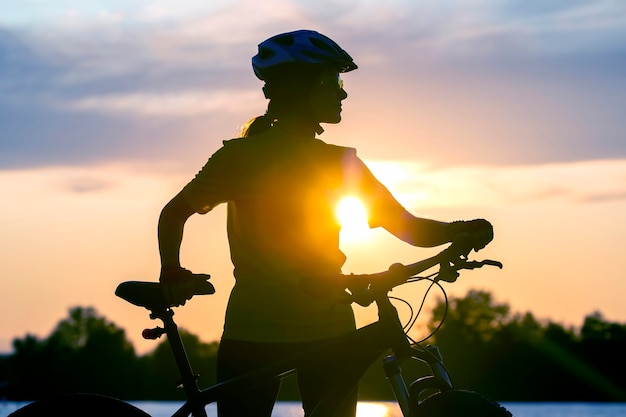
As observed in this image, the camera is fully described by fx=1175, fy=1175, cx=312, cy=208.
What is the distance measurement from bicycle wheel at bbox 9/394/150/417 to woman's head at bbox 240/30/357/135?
1.39m

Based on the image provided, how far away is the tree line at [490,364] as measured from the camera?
8744cm

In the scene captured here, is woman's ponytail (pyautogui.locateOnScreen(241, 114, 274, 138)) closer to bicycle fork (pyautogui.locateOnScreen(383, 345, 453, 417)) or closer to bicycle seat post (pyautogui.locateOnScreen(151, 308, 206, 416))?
bicycle seat post (pyautogui.locateOnScreen(151, 308, 206, 416))

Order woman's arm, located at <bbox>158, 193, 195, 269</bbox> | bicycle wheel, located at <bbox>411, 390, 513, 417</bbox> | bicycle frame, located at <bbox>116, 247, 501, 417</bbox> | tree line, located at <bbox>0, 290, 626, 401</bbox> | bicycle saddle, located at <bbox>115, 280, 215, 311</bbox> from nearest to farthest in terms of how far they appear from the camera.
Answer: bicycle wheel, located at <bbox>411, 390, 513, 417</bbox>, bicycle frame, located at <bbox>116, 247, 501, 417</bbox>, bicycle saddle, located at <bbox>115, 280, 215, 311</bbox>, woman's arm, located at <bbox>158, 193, 195, 269</bbox>, tree line, located at <bbox>0, 290, 626, 401</bbox>

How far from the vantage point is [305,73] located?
200 inches

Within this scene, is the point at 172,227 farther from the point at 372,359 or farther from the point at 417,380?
the point at 417,380

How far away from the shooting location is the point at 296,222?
16.1 ft

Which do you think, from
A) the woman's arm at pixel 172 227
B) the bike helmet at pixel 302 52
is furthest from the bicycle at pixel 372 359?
the bike helmet at pixel 302 52

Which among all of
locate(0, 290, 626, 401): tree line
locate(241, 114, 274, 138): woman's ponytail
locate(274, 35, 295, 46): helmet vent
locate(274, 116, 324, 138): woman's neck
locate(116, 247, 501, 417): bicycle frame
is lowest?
locate(116, 247, 501, 417): bicycle frame

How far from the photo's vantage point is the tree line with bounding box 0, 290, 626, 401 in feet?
287

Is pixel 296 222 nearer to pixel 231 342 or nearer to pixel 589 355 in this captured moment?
pixel 231 342

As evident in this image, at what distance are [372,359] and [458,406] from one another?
411 mm

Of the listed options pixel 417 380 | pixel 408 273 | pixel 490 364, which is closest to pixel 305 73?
pixel 408 273

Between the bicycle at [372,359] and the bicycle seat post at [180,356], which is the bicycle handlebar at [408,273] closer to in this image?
the bicycle at [372,359]

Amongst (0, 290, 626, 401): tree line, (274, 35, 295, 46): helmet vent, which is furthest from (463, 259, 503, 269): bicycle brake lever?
(0, 290, 626, 401): tree line
